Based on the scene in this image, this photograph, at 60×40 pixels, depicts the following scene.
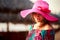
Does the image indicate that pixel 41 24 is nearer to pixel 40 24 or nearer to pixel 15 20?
pixel 40 24

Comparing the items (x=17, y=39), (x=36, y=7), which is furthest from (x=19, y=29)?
(x=36, y=7)

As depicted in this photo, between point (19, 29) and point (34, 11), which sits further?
point (19, 29)

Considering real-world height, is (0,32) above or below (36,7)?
below

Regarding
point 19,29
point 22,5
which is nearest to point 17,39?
point 19,29

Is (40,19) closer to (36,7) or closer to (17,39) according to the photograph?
(36,7)

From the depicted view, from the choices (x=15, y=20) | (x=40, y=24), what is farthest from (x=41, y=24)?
(x=15, y=20)

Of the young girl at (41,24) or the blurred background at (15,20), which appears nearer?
the young girl at (41,24)

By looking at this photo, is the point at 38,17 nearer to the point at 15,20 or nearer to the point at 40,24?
the point at 40,24

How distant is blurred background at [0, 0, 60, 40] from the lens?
639 mm

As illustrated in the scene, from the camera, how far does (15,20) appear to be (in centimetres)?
64

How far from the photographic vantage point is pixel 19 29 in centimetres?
65

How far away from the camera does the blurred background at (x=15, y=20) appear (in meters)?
0.64

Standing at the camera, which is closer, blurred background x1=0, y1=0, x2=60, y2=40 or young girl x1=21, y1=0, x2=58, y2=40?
young girl x1=21, y1=0, x2=58, y2=40

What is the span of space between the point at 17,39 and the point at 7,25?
78 mm
